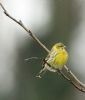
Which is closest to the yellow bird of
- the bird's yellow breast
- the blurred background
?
the bird's yellow breast

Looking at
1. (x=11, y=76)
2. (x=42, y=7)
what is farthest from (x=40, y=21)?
(x=11, y=76)

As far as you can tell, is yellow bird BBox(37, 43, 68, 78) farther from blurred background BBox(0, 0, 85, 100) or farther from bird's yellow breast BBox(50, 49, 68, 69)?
blurred background BBox(0, 0, 85, 100)

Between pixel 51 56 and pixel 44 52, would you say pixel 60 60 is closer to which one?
pixel 51 56

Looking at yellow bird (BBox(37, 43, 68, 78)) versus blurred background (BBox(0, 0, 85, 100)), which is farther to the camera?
blurred background (BBox(0, 0, 85, 100))

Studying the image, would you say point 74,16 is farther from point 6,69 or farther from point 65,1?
point 6,69

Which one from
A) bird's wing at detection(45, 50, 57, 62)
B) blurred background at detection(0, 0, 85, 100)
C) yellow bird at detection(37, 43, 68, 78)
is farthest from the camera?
blurred background at detection(0, 0, 85, 100)

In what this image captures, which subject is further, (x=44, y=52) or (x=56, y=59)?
(x=44, y=52)

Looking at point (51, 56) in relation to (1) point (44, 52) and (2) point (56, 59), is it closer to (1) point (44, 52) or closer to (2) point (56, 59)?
(2) point (56, 59)

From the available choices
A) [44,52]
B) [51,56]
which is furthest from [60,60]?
[44,52]

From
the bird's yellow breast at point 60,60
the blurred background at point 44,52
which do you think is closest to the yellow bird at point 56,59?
the bird's yellow breast at point 60,60

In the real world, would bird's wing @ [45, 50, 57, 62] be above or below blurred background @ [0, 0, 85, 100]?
above

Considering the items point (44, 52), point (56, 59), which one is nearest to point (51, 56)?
point (56, 59)
